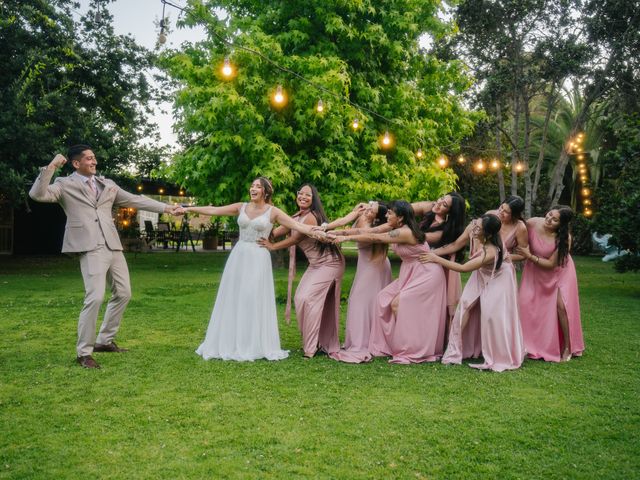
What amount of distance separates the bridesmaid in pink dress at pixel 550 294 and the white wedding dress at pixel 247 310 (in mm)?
3369

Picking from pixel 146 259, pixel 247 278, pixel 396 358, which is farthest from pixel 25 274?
pixel 396 358

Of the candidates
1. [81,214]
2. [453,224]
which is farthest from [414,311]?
[81,214]

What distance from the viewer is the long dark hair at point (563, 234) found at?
23.8ft

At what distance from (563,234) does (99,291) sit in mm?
5845

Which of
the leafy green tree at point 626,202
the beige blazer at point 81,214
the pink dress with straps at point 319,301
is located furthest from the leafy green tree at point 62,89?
the leafy green tree at point 626,202

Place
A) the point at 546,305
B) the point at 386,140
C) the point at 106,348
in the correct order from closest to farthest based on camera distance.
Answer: the point at 106,348
the point at 546,305
the point at 386,140

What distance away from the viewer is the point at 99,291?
6469mm

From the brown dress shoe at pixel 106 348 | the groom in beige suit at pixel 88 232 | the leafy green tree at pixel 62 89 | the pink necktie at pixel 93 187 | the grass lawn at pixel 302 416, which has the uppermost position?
the leafy green tree at pixel 62 89

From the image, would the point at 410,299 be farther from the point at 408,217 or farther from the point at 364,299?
the point at 408,217

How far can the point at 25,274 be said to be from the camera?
56.0 feet

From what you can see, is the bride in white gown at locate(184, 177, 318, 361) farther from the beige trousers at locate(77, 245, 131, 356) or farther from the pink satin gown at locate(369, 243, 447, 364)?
the pink satin gown at locate(369, 243, 447, 364)

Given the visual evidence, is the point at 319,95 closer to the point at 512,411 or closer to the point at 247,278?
the point at 247,278

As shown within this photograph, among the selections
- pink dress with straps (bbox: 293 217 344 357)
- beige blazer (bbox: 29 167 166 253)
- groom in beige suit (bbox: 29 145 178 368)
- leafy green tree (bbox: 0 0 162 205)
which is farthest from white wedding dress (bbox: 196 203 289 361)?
leafy green tree (bbox: 0 0 162 205)

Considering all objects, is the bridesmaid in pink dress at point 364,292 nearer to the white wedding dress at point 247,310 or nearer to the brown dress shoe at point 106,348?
the white wedding dress at point 247,310
